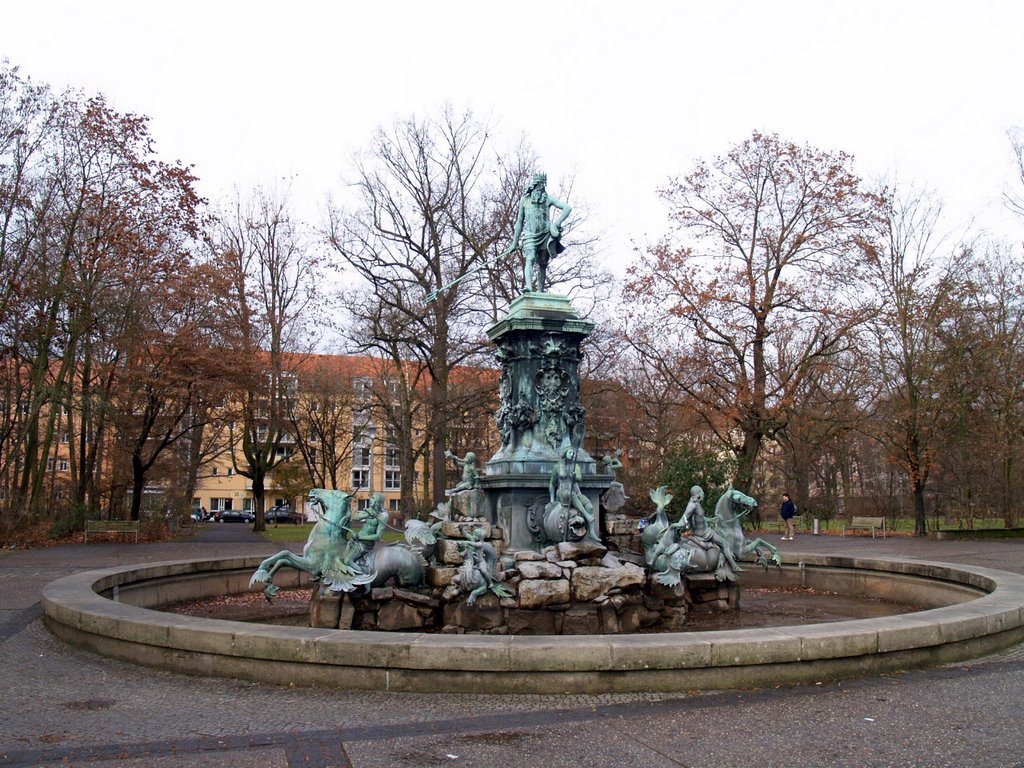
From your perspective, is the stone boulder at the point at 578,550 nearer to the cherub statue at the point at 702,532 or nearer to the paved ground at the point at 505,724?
the cherub statue at the point at 702,532

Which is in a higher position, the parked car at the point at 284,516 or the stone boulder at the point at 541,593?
the stone boulder at the point at 541,593

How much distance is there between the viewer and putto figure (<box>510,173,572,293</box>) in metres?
12.0

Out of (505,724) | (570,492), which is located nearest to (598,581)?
(570,492)

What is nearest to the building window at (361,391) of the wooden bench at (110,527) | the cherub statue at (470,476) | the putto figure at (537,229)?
the wooden bench at (110,527)

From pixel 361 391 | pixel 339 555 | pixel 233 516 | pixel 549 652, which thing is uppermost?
pixel 361 391

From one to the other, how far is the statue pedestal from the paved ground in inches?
181

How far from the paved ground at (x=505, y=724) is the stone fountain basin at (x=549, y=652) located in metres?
0.14

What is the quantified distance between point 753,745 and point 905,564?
319 inches

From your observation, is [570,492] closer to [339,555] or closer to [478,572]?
[478,572]

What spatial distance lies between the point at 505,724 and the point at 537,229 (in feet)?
25.8

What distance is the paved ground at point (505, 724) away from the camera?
16.1ft

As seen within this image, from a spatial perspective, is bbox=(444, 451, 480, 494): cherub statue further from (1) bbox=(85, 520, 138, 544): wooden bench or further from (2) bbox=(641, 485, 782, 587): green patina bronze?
(1) bbox=(85, 520, 138, 544): wooden bench

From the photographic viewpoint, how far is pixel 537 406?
36.7ft

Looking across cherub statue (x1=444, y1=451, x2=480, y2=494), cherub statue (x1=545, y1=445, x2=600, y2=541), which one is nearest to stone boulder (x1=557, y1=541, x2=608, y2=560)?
cherub statue (x1=545, y1=445, x2=600, y2=541)
